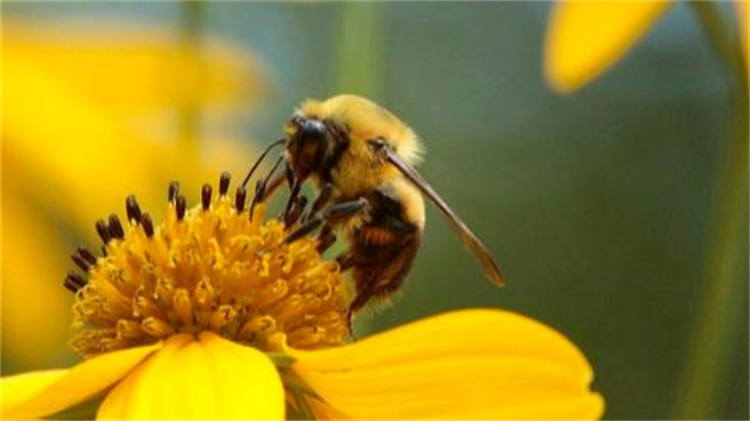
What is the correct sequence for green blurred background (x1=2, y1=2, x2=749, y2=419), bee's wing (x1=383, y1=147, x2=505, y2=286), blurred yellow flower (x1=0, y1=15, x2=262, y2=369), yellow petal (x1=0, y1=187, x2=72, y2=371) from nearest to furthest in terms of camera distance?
bee's wing (x1=383, y1=147, x2=505, y2=286) < yellow petal (x1=0, y1=187, x2=72, y2=371) < blurred yellow flower (x1=0, y1=15, x2=262, y2=369) < green blurred background (x1=2, y1=2, x2=749, y2=419)

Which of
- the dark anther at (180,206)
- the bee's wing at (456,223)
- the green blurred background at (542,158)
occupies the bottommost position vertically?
the green blurred background at (542,158)

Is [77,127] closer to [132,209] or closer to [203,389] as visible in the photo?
[132,209]

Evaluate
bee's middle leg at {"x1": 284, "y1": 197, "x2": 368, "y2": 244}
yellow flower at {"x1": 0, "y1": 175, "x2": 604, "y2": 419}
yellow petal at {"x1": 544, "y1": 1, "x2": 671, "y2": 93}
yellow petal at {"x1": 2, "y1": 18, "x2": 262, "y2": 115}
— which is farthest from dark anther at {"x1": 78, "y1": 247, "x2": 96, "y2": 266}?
yellow petal at {"x1": 2, "y1": 18, "x2": 262, "y2": 115}

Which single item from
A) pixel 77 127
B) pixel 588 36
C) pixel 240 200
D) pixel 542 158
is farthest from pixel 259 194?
pixel 542 158

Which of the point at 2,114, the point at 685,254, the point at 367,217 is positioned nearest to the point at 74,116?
the point at 2,114

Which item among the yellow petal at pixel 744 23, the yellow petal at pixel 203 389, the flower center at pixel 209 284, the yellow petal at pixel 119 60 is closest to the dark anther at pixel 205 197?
the flower center at pixel 209 284

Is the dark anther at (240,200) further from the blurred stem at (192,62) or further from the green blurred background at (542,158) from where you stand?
the green blurred background at (542,158)

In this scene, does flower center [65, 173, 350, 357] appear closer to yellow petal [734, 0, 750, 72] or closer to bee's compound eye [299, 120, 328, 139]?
bee's compound eye [299, 120, 328, 139]
